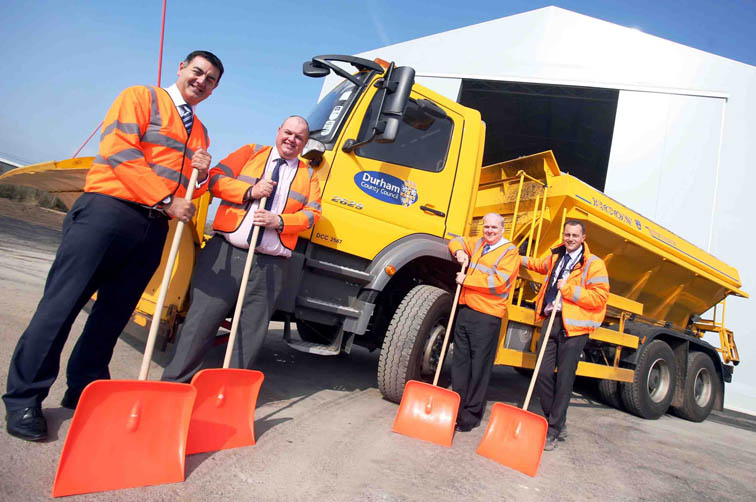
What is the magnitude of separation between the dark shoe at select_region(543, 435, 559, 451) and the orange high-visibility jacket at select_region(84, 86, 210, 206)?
324cm

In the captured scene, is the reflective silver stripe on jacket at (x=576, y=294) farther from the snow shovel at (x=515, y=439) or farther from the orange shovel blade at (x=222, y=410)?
the orange shovel blade at (x=222, y=410)

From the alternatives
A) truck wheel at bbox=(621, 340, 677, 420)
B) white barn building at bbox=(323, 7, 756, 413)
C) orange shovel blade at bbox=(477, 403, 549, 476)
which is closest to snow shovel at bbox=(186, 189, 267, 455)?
orange shovel blade at bbox=(477, 403, 549, 476)

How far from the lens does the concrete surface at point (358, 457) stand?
205 centimetres

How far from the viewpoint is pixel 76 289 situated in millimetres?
2105

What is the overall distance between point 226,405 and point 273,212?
3.70 ft

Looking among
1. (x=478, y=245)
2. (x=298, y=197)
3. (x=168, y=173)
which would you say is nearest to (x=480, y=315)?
(x=478, y=245)

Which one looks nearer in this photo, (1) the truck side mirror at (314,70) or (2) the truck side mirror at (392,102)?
(2) the truck side mirror at (392,102)

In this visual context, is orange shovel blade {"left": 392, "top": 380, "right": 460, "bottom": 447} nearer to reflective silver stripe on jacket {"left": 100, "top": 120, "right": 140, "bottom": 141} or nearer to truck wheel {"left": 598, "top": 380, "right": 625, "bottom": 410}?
reflective silver stripe on jacket {"left": 100, "top": 120, "right": 140, "bottom": 141}

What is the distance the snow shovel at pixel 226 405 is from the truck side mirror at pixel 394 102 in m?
1.14

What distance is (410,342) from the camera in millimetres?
3561

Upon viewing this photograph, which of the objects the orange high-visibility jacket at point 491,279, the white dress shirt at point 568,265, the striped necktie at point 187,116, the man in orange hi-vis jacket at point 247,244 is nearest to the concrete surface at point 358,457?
the man in orange hi-vis jacket at point 247,244

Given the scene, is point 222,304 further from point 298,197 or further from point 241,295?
point 298,197

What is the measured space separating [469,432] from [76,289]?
290cm

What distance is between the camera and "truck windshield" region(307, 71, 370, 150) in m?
3.59
